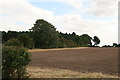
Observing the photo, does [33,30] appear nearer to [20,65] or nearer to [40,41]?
[40,41]

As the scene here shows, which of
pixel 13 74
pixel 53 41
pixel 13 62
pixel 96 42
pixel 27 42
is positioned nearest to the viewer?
pixel 13 62

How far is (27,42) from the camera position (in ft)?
193

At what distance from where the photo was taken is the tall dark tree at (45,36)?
7163cm

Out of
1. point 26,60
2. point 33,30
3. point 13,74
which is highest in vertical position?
point 33,30

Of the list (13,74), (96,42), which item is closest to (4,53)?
(13,74)

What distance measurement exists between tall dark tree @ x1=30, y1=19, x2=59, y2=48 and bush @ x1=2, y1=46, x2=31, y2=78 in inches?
2451

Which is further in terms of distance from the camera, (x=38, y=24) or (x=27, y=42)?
(x=38, y=24)

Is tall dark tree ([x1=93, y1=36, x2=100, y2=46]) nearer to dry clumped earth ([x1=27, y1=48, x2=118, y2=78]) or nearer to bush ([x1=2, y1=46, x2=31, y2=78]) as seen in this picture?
dry clumped earth ([x1=27, y1=48, x2=118, y2=78])

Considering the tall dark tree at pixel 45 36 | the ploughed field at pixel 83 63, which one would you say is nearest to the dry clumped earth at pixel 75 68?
the ploughed field at pixel 83 63

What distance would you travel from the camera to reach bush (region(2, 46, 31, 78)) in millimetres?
8106

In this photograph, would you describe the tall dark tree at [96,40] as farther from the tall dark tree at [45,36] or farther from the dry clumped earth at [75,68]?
the dry clumped earth at [75,68]

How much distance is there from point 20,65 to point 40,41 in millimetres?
64404

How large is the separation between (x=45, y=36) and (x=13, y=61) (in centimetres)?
6353

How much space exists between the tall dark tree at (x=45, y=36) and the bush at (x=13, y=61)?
62.3 metres
